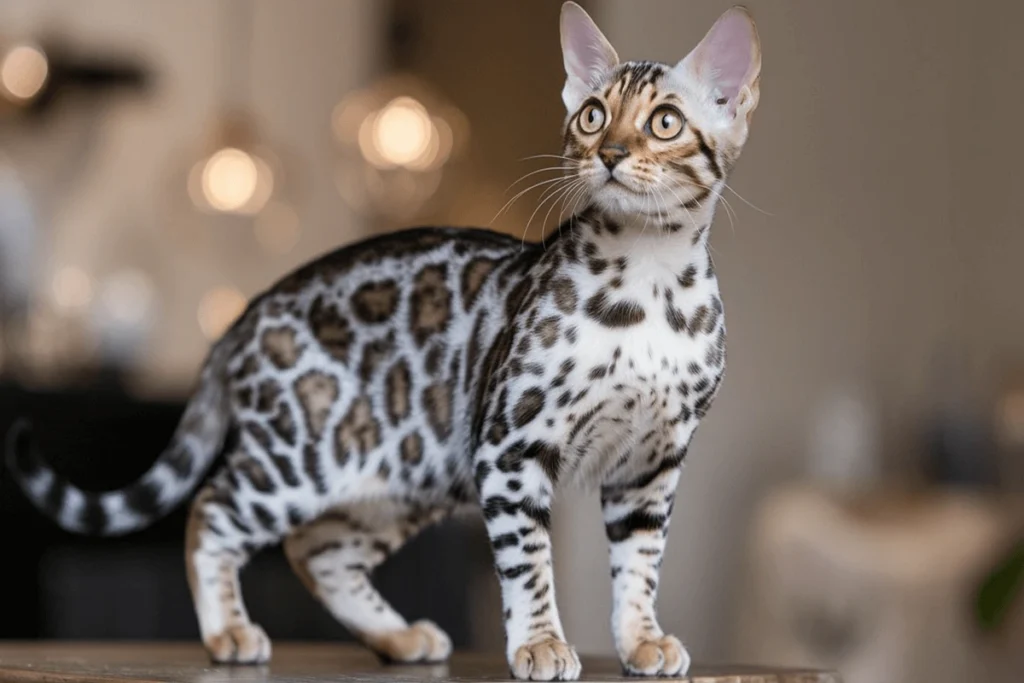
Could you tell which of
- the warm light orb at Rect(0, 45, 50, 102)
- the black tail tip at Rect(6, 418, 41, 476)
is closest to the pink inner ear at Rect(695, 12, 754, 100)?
the black tail tip at Rect(6, 418, 41, 476)

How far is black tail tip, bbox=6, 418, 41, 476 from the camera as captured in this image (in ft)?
5.35

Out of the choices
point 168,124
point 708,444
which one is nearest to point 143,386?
point 168,124

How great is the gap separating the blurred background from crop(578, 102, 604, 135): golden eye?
5.92 ft

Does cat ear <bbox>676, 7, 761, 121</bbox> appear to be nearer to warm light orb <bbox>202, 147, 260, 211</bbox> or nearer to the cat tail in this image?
the cat tail

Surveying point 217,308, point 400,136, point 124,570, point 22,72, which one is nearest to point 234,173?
point 400,136

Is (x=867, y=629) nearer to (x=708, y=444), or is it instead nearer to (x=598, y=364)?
(x=708, y=444)

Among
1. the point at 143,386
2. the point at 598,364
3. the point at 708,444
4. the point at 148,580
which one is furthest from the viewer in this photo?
the point at 143,386

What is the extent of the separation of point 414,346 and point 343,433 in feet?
0.42

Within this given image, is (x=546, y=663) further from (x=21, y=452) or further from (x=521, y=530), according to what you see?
(x=21, y=452)

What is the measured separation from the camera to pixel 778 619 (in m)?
3.52

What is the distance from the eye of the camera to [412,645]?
1679 mm

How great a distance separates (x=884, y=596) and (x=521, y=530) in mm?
2249

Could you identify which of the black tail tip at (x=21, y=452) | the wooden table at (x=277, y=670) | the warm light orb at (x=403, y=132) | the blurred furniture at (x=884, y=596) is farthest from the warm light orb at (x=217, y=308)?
the black tail tip at (x=21, y=452)

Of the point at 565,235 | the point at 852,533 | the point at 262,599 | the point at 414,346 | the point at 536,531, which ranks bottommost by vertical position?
the point at 262,599
